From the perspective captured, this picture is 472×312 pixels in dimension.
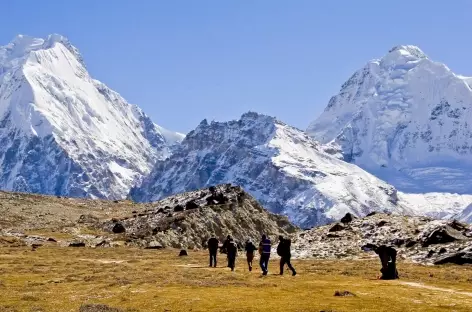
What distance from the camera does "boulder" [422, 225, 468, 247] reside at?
239 feet

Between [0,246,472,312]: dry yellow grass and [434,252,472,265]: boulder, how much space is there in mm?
1934

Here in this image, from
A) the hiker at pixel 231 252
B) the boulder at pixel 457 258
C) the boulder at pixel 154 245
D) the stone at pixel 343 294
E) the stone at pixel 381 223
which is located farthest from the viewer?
the boulder at pixel 154 245

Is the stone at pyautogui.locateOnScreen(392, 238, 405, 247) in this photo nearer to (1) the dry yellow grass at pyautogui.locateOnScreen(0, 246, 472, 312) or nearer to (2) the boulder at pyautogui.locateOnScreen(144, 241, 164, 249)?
(1) the dry yellow grass at pyautogui.locateOnScreen(0, 246, 472, 312)

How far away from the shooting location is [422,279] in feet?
171

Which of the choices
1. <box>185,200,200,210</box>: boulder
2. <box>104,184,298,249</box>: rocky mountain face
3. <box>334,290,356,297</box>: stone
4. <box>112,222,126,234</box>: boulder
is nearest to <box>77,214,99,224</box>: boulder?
<box>104,184,298,249</box>: rocky mountain face

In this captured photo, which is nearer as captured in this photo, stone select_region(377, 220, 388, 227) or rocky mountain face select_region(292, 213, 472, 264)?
rocky mountain face select_region(292, 213, 472, 264)

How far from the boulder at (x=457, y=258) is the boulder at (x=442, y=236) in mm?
7089

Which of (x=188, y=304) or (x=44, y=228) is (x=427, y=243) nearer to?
(x=188, y=304)

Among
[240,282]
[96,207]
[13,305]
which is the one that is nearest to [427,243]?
[240,282]

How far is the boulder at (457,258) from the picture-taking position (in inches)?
2531

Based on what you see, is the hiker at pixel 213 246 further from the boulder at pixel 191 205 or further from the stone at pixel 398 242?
the boulder at pixel 191 205

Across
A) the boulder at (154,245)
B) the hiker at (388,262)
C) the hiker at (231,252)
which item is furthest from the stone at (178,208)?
the hiker at (388,262)

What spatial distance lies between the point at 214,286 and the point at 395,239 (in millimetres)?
37819

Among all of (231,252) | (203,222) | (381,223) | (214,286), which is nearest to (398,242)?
(381,223)
